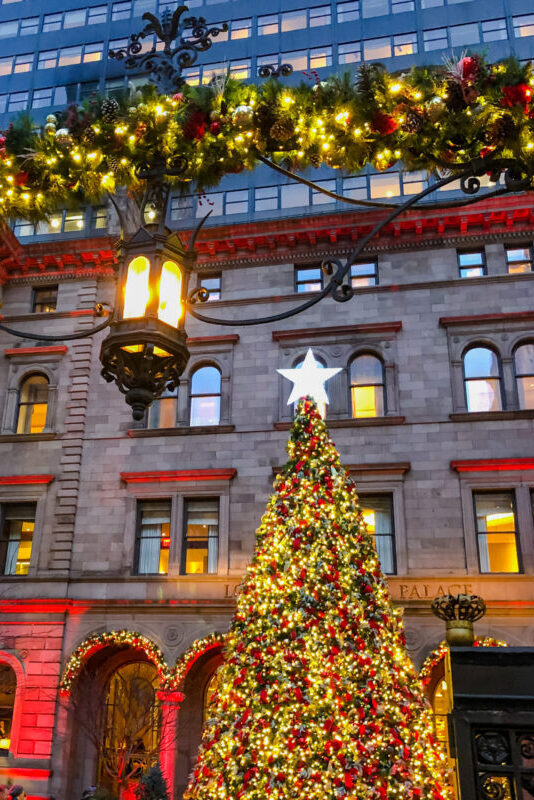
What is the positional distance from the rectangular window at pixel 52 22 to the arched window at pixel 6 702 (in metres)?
28.1

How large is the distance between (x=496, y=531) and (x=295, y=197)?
542 inches

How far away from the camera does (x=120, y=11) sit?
3466 centimetres

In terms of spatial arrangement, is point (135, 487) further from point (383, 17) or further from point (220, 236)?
point (383, 17)

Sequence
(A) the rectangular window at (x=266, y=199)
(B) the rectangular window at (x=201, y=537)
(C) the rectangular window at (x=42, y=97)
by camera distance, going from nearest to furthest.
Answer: (B) the rectangular window at (x=201, y=537)
(A) the rectangular window at (x=266, y=199)
(C) the rectangular window at (x=42, y=97)

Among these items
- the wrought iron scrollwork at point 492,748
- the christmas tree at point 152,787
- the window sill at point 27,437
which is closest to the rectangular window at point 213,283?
the window sill at point 27,437

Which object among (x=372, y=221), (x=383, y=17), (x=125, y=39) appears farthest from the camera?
(x=125, y=39)

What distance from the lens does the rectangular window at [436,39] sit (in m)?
30.2

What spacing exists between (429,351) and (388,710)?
1271cm

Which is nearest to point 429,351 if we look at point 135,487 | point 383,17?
point 135,487

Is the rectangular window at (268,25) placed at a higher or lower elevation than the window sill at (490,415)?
higher

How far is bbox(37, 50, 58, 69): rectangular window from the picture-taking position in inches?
1341

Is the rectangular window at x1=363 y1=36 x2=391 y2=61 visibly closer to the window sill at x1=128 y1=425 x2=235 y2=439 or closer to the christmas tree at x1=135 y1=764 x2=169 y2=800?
the window sill at x1=128 y1=425 x2=235 y2=439

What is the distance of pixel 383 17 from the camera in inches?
1234

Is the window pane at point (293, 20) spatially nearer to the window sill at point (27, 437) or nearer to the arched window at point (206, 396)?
the arched window at point (206, 396)
